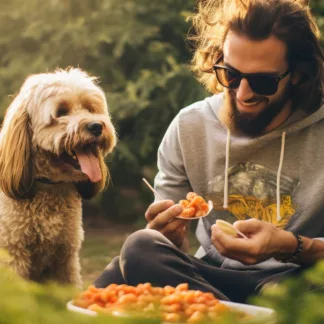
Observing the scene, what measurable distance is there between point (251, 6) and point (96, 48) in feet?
13.1

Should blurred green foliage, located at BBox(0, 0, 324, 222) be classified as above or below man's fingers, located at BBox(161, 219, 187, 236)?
above

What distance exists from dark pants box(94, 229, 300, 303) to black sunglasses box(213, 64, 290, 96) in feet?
2.55

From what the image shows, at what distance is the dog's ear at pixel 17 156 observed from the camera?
143 inches

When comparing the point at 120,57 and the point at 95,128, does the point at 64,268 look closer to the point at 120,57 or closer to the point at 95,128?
the point at 95,128

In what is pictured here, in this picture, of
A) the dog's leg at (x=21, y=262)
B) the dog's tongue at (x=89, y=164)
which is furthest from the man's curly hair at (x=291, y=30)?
the dog's leg at (x=21, y=262)

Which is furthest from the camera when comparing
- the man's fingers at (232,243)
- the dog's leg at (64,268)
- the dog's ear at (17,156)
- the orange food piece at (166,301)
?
the dog's leg at (64,268)

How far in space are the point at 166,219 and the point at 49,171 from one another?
2.53 ft

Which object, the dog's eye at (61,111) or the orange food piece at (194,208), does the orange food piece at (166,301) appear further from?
the dog's eye at (61,111)

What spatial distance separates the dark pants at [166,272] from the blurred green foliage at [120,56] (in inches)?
154

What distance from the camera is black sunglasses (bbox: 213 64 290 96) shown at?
11.2ft

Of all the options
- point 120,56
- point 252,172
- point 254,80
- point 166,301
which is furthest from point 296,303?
point 120,56

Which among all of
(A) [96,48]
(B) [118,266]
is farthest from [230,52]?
(A) [96,48]

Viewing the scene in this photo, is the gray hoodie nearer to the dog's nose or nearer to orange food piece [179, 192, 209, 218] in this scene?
orange food piece [179, 192, 209, 218]

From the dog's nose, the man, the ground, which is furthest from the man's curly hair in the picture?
the ground
